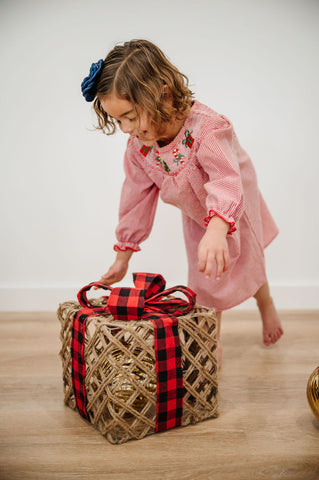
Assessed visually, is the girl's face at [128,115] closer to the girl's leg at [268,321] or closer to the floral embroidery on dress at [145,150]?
the floral embroidery on dress at [145,150]

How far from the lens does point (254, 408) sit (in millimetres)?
845

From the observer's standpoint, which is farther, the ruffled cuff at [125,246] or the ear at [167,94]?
the ruffled cuff at [125,246]

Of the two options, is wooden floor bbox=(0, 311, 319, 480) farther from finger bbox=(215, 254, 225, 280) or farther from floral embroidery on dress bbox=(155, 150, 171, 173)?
floral embroidery on dress bbox=(155, 150, 171, 173)

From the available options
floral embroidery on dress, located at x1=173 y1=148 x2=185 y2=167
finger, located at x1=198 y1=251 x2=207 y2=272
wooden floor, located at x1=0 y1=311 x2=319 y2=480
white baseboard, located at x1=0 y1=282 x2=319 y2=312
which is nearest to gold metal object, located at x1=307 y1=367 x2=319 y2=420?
wooden floor, located at x1=0 y1=311 x2=319 y2=480

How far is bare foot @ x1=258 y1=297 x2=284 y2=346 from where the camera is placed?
1162 mm

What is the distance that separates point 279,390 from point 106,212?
Answer: 87 centimetres

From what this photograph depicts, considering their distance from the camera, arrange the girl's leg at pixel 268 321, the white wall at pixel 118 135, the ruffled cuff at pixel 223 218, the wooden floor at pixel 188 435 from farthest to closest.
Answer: the white wall at pixel 118 135 < the girl's leg at pixel 268 321 < the ruffled cuff at pixel 223 218 < the wooden floor at pixel 188 435

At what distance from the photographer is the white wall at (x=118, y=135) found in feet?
4.78

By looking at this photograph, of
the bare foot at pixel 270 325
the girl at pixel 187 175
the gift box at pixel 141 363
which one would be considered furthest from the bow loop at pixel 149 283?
the bare foot at pixel 270 325

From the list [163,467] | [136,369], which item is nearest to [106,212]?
[136,369]

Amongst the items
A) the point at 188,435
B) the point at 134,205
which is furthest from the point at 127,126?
the point at 188,435

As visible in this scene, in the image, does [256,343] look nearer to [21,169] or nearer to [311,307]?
[311,307]

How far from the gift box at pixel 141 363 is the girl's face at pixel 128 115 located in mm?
299

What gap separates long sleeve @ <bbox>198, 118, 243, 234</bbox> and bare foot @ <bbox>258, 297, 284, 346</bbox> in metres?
0.42
